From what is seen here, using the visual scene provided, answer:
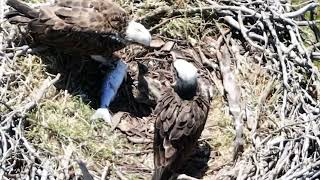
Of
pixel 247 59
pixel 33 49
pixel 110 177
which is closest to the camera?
pixel 110 177

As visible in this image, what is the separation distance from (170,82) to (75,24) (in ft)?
3.11

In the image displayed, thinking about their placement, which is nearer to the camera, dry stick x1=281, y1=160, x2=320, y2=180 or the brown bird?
dry stick x1=281, y1=160, x2=320, y2=180

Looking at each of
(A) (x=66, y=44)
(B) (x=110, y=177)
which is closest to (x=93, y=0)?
(A) (x=66, y=44)

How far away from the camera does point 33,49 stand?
649 centimetres

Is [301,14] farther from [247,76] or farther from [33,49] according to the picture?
[33,49]

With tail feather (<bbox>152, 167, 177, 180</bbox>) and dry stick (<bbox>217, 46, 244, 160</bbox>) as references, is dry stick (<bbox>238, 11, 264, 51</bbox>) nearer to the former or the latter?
dry stick (<bbox>217, 46, 244, 160</bbox>)

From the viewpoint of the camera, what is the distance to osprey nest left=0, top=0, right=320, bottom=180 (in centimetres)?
600

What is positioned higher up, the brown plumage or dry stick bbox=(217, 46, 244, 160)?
the brown plumage

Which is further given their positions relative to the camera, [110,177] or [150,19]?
[150,19]

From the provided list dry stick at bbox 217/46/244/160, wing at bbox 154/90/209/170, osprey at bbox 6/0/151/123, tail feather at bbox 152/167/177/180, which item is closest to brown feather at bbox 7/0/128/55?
osprey at bbox 6/0/151/123

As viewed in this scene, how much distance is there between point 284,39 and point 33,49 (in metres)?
1.87

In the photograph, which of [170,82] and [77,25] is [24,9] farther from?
[170,82]

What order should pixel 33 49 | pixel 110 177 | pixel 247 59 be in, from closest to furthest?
pixel 110 177 → pixel 33 49 → pixel 247 59

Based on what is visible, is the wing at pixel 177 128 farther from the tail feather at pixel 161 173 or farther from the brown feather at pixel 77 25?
the brown feather at pixel 77 25
